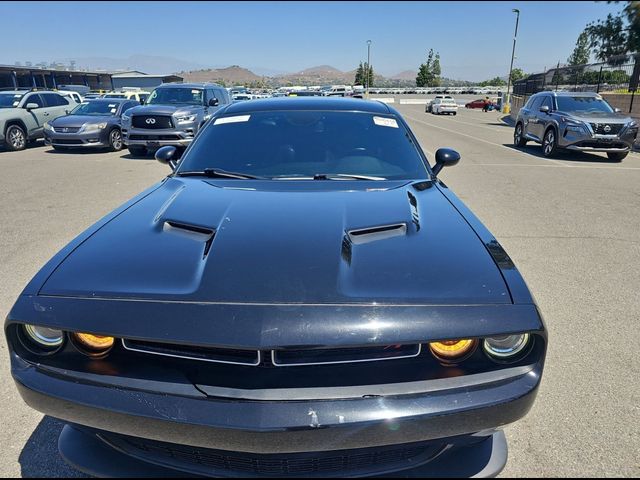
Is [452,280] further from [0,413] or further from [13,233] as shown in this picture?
[13,233]

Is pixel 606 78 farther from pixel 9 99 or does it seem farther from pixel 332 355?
pixel 332 355

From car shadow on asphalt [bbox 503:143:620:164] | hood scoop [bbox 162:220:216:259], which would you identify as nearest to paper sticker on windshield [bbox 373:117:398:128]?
hood scoop [bbox 162:220:216:259]

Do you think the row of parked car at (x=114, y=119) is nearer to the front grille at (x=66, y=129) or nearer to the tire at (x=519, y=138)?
the front grille at (x=66, y=129)

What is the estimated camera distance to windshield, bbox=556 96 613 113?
41.7 ft

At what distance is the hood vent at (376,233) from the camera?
1997 mm

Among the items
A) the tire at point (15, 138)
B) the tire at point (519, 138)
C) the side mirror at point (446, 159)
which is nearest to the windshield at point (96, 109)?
the tire at point (15, 138)

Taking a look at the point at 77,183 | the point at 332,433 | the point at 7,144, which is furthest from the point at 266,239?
the point at 7,144

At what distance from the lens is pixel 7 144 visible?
14.2m

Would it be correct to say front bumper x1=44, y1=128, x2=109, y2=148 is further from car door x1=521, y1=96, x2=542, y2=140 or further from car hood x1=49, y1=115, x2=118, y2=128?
car door x1=521, y1=96, x2=542, y2=140

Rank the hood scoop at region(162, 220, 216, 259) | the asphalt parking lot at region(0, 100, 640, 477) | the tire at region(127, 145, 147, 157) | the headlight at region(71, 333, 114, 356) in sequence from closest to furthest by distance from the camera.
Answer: the headlight at region(71, 333, 114, 356) → the hood scoop at region(162, 220, 216, 259) → the asphalt parking lot at region(0, 100, 640, 477) → the tire at region(127, 145, 147, 157)

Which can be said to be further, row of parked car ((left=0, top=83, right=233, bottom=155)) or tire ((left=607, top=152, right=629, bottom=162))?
tire ((left=607, top=152, right=629, bottom=162))

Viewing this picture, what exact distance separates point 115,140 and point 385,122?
12.9 metres

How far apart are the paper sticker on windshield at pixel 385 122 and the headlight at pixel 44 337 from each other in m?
2.58

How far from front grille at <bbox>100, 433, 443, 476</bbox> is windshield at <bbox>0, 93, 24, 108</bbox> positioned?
54.7ft
